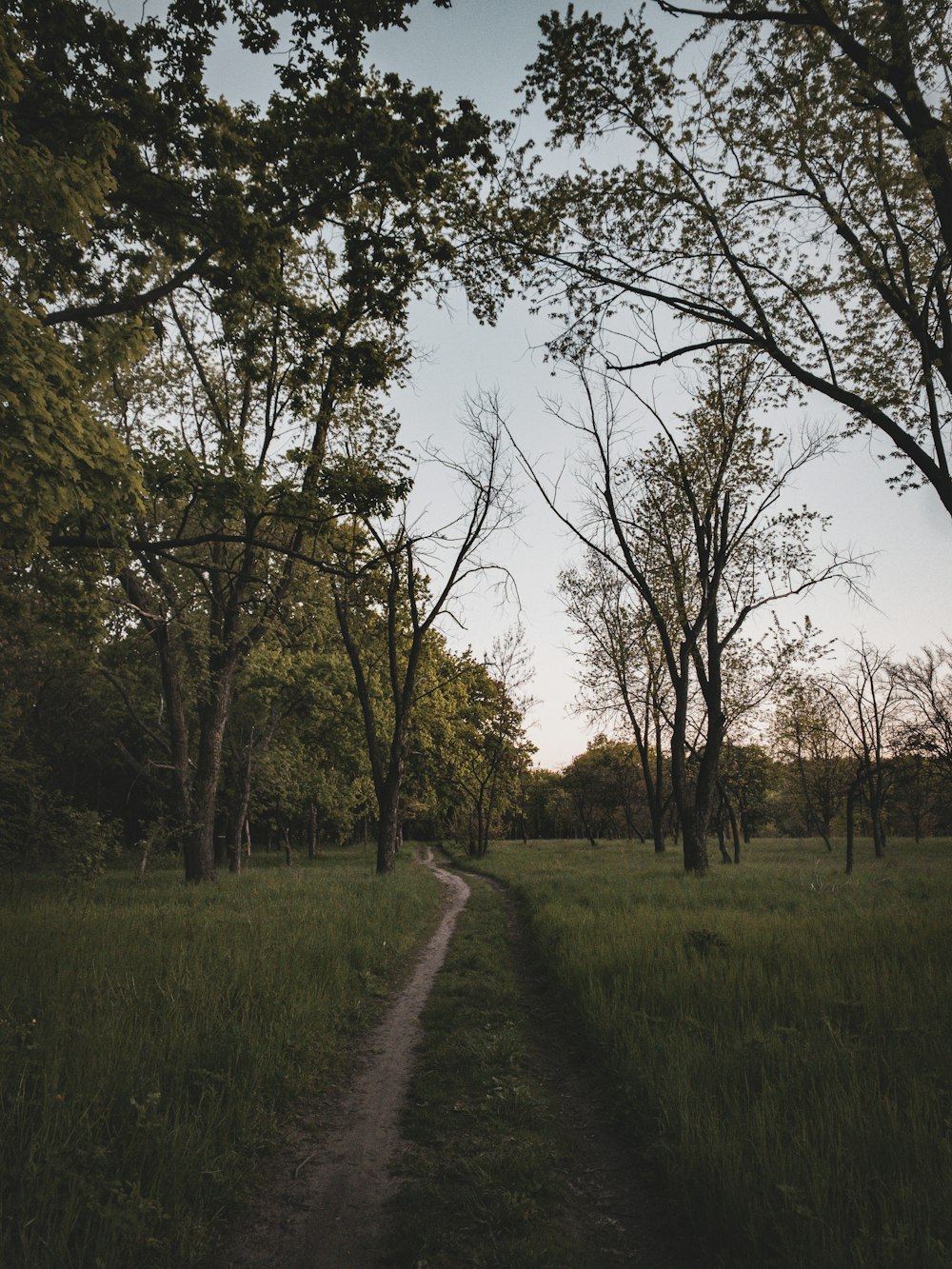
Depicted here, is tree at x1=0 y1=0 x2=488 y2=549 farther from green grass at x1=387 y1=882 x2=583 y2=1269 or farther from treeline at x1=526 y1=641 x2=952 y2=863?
treeline at x1=526 y1=641 x2=952 y2=863

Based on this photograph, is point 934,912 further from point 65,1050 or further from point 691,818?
point 65,1050

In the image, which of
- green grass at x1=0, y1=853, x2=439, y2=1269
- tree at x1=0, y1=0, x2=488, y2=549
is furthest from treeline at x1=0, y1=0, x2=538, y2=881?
green grass at x1=0, y1=853, x2=439, y2=1269

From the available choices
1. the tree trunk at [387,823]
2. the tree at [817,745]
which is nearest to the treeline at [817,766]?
the tree at [817,745]

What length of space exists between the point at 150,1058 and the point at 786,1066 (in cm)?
468

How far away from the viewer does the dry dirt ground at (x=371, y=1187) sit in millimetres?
2975

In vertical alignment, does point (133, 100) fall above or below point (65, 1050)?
above

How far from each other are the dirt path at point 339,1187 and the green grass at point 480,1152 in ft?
0.50

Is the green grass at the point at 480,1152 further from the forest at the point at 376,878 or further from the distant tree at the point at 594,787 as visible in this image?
the distant tree at the point at 594,787

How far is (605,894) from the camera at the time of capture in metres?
12.3

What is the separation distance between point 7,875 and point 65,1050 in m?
9.33

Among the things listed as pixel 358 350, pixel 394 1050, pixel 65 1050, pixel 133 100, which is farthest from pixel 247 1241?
pixel 133 100

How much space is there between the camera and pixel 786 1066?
13.9 feet

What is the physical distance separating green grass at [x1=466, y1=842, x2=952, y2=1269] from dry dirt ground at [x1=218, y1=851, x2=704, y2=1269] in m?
0.25

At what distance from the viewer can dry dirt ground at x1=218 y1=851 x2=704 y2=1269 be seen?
2.97 m
